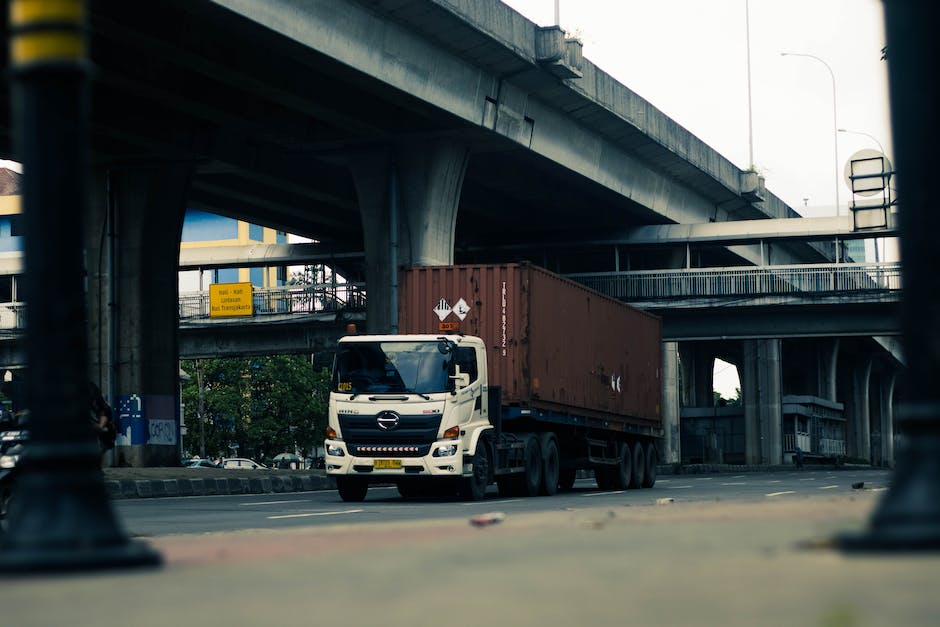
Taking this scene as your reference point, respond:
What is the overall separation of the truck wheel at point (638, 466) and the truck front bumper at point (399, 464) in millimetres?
9629

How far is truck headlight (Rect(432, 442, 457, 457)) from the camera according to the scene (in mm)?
20719

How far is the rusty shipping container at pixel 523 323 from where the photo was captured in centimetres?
2366

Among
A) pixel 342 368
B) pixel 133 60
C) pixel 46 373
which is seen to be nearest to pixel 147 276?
pixel 133 60

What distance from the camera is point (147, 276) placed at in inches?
1503

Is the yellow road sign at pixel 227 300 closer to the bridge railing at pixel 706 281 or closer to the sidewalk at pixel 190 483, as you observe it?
the bridge railing at pixel 706 281

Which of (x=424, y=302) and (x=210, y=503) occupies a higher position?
(x=424, y=302)

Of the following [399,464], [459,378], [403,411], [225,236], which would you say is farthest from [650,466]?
[225,236]

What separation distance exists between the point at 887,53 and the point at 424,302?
18601mm

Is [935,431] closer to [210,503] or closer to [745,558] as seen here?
[745,558]

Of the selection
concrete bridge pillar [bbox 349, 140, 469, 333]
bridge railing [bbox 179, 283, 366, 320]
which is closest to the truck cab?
concrete bridge pillar [bbox 349, 140, 469, 333]

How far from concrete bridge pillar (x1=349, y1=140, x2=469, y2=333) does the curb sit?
5.07 m

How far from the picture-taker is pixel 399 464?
821 inches

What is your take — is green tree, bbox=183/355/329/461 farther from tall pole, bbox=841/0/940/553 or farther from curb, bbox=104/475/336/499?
tall pole, bbox=841/0/940/553

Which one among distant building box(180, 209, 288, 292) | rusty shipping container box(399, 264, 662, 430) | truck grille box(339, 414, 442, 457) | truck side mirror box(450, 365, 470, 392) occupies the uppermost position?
distant building box(180, 209, 288, 292)
